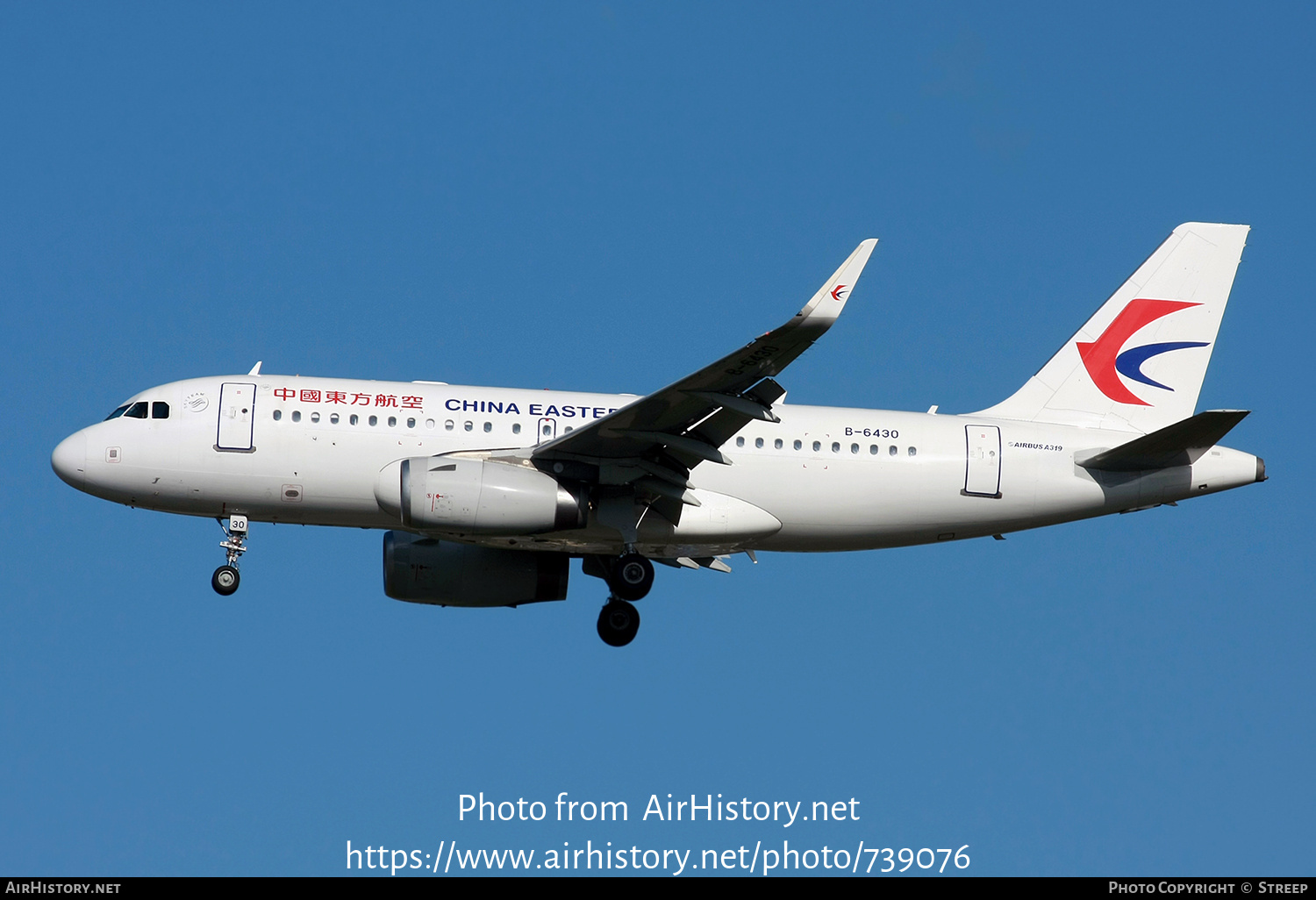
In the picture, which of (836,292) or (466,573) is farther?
(466,573)

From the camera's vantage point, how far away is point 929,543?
30.3m

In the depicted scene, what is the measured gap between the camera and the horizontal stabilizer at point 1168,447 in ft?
92.9

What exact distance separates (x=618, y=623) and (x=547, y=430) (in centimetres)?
396

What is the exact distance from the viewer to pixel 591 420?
1150 inches

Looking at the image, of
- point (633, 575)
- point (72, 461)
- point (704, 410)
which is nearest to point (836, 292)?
point (704, 410)

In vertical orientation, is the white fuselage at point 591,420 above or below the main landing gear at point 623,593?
above

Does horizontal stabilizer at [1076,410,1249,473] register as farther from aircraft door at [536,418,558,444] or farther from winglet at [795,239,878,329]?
aircraft door at [536,418,558,444]

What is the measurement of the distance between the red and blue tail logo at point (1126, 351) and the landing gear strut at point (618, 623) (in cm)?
1059

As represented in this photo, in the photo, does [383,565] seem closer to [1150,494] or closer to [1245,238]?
[1150,494]

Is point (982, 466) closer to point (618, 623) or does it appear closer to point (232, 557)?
point (618, 623)

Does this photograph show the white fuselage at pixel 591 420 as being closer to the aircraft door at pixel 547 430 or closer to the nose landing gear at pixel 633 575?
the aircraft door at pixel 547 430

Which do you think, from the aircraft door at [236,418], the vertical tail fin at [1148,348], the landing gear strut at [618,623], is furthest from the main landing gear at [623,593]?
the vertical tail fin at [1148,348]

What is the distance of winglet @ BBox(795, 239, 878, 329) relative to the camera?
75.4ft

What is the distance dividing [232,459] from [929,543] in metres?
13.0
